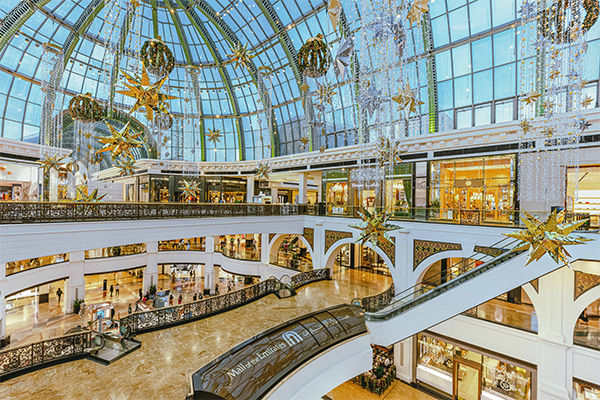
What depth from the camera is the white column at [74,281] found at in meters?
17.5

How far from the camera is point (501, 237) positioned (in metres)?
10.5

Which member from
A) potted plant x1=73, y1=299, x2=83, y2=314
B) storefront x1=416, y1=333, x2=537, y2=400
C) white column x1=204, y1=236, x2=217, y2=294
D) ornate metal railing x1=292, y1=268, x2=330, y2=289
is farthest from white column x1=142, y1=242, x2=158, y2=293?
storefront x1=416, y1=333, x2=537, y2=400

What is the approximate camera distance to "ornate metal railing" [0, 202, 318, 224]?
827 centimetres

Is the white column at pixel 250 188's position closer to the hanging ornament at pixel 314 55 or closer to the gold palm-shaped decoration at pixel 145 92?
the gold palm-shaped decoration at pixel 145 92

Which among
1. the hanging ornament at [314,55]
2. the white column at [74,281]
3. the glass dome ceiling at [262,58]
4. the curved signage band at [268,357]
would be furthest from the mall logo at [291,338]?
the white column at [74,281]

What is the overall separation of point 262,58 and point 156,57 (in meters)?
14.2

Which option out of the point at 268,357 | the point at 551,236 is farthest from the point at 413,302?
the point at 268,357

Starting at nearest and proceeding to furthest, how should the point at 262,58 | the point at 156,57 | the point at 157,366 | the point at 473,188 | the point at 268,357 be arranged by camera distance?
the point at 268,357 → the point at 157,366 → the point at 156,57 → the point at 473,188 → the point at 262,58

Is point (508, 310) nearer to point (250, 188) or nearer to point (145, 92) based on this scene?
point (145, 92)

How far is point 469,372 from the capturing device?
1217 cm

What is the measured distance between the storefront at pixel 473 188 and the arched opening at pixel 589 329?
182 inches

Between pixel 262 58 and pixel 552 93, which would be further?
pixel 262 58

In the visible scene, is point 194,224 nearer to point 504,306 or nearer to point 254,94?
point 254,94

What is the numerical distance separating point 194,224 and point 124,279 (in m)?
18.2
